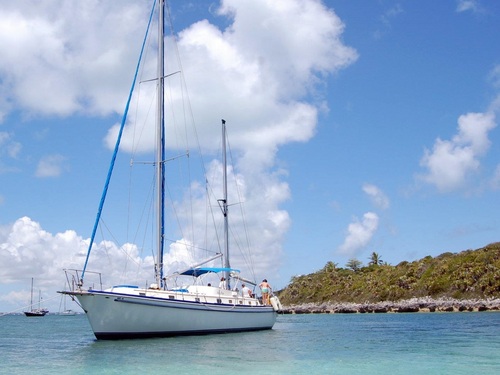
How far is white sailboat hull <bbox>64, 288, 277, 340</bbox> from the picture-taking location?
85.7 feet

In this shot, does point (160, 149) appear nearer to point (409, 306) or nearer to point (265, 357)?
point (265, 357)

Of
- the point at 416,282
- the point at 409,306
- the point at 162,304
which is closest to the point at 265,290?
the point at 162,304

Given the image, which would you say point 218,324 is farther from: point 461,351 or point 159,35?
point 159,35

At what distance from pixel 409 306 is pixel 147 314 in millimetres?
54689

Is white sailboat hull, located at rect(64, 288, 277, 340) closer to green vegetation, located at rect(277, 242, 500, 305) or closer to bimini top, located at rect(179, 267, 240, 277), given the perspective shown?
bimini top, located at rect(179, 267, 240, 277)

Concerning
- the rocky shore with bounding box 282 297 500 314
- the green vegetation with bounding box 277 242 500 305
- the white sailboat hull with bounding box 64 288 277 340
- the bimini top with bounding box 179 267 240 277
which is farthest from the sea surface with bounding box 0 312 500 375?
the green vegetation with bounding box 277 242 500 305

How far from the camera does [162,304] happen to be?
2714cm

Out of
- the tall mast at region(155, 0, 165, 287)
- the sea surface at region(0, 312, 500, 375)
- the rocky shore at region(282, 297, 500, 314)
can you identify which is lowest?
the sea surface at region(0, 312, 500, 375)

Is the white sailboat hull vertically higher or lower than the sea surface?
higher

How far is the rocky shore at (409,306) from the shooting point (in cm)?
6638

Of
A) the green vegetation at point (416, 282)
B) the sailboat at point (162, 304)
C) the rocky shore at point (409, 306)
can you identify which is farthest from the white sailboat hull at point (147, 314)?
the green vegetation at point (416, 282)

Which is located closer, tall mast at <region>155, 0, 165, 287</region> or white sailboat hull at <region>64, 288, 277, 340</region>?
white sailboat hull at <region>64, 288, 277, 340</region>

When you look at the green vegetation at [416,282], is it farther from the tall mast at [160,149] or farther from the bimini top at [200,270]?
the tall mast at [160,149]

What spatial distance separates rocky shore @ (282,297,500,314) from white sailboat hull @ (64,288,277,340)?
46444 mm
